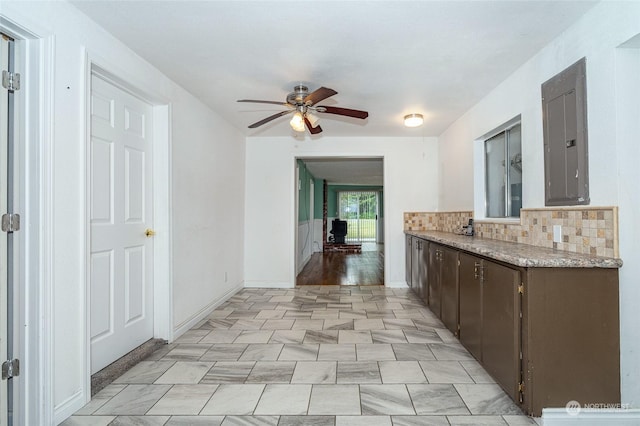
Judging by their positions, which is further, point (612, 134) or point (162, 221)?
point (162, 221)

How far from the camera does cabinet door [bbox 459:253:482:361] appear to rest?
2.36 metres

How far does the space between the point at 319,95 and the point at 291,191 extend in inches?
106

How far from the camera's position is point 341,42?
238cm

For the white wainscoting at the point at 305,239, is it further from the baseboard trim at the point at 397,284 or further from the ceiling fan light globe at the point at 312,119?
the ceiling fan light globe at the point at 312,119

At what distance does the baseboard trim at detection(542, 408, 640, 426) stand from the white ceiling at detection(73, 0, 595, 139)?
2206mm

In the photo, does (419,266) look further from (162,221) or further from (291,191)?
(162,221)

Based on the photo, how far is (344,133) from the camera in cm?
502

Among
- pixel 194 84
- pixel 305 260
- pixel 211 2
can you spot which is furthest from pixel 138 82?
pixel 305 260

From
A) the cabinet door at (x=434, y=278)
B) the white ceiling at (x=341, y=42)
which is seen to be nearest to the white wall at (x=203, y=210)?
the white ceiling at (x=341, y=42)

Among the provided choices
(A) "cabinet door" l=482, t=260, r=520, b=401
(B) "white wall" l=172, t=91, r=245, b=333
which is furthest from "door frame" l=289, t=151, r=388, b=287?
(A) "cabinet door" l=482, t=260, r=520, b=401

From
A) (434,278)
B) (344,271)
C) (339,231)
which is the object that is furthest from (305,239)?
(434,278)

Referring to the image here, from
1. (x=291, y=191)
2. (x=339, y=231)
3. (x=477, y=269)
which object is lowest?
(x=339, y=231)

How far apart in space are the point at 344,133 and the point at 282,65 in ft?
7.78

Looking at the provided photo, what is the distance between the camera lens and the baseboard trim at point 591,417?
1714 millimetres
